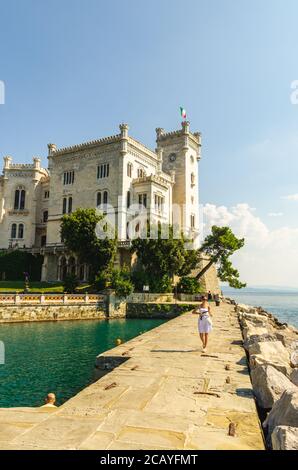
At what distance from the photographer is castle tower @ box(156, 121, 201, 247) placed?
59.1 m

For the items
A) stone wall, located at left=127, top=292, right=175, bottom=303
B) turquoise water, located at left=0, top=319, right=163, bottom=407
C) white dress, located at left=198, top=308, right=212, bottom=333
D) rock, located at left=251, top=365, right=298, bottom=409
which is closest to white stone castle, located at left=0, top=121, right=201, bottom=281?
stone wall, located at left=127, top=292, right=175, bottom=303

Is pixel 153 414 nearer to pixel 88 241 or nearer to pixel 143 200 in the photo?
pixel 88 241

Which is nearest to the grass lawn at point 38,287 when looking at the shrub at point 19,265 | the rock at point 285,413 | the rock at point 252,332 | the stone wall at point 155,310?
the shrub at point 19,265

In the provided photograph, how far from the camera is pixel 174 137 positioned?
62406 millimetres

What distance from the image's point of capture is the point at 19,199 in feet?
190

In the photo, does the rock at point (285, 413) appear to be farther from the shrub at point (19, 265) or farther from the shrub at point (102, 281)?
the shrub at point (19, 265)

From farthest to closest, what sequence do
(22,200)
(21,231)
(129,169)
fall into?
(22,200) < (21,231) < (129,169)

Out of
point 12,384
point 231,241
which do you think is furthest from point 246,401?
point 231,241

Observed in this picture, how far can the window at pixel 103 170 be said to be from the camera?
49844 mm

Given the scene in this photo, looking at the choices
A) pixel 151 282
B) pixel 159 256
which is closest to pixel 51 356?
pixel 159 256

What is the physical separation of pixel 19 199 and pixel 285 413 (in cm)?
5803

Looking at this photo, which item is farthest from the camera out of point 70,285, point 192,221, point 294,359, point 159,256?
point 192,221

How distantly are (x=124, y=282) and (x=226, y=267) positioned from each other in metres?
17.3
